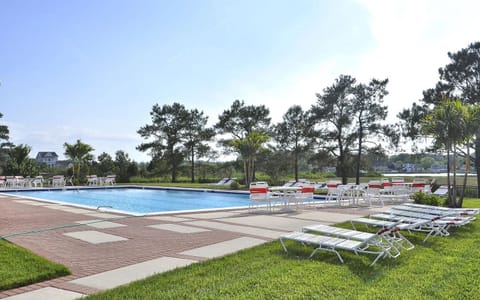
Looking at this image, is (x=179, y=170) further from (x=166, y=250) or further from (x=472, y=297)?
(x=472, y=297)

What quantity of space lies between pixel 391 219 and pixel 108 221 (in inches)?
251

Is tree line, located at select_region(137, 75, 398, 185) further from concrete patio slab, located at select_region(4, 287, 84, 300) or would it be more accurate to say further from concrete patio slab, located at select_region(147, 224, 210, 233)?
concrete patio slab, located at select_region(4, 287, 84, 300)

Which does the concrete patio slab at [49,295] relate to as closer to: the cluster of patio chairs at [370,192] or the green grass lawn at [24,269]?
the green grass lawn at [24,269]

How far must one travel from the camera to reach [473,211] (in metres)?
7.86

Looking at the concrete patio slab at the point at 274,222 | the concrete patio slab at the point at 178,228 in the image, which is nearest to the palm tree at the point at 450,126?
the concrete patio slab at the point at 274,222

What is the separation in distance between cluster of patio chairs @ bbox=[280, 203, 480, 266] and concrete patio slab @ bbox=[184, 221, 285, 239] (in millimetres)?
642

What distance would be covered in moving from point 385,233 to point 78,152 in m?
27.0

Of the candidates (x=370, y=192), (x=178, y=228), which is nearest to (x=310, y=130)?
(x=370, y=192)

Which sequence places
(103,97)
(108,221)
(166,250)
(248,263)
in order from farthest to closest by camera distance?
(103,97)
(108,221)
(166,250)
(248,263)

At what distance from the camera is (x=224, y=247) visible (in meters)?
5.95

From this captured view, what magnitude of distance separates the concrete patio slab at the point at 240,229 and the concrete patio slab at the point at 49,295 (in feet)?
12.9

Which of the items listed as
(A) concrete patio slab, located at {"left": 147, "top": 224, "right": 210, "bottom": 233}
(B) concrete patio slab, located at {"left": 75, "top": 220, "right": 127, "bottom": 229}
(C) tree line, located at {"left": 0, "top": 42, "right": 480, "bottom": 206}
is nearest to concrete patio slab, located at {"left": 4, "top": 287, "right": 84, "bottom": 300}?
(A) concrete patio slab, located at {"left": 147, "top": 224, "right": 210, "bottom": 233}

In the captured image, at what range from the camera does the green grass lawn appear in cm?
402

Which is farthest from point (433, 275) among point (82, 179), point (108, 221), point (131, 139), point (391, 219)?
point (131, 139)
